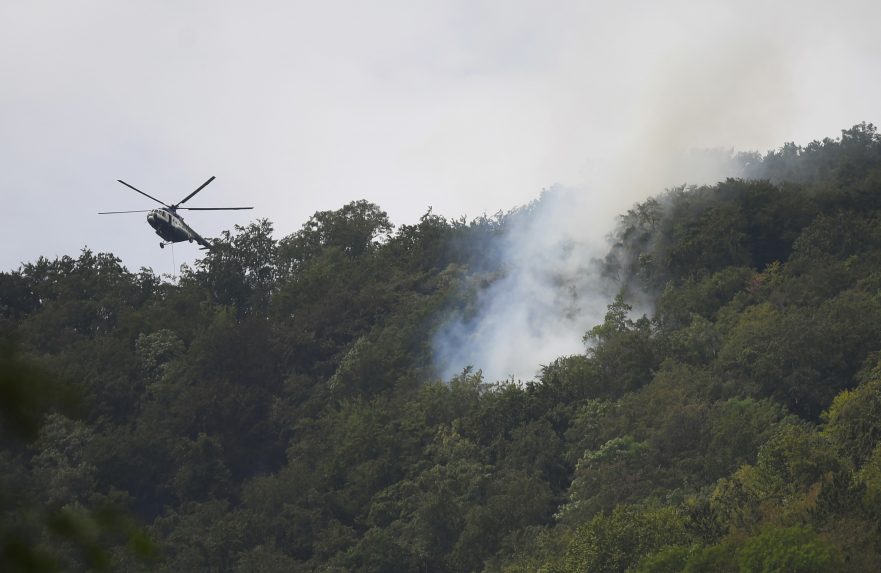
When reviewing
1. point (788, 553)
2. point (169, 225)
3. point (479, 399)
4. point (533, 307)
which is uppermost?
point (533, 307)

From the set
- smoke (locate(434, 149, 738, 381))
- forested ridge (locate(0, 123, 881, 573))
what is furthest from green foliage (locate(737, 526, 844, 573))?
smoke (locate(434, 149, 738, 381))

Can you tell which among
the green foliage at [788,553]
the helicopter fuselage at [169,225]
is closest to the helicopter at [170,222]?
the helicopter fuselage at [169,225]

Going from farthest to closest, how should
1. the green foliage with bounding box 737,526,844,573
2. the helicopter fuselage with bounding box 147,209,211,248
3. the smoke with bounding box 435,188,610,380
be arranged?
1. the smoke with bounding box 435,188,610,380
2. the helicopter fuselage with bounding box 147,209,211,248
3. the green foliage with bounding box 737,526,844,573

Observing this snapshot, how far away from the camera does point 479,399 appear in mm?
51188

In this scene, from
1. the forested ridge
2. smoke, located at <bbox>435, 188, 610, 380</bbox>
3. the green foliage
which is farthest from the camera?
smoke, located at <bbox>435, 188, 610, 380</bbox>

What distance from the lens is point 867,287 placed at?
164 feet

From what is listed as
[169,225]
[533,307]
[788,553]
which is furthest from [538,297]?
[788,553]

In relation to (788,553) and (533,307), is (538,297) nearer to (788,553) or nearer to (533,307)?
(533,307)

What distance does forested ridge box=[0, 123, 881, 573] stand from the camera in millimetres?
37094

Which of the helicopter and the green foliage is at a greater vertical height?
the helicopter

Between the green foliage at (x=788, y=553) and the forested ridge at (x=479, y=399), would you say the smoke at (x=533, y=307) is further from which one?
the green foliage at (x=788, y=553)

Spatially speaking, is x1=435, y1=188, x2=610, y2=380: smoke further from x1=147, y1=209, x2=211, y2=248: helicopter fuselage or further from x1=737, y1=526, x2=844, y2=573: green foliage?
x1=737, y1=526, x2=844, y2=573: green foliage

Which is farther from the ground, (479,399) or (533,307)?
(533,307)

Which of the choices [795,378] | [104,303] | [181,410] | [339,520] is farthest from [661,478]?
[104,303]
